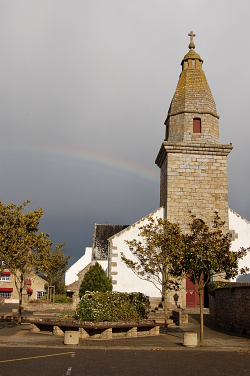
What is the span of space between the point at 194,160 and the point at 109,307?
14.4 m

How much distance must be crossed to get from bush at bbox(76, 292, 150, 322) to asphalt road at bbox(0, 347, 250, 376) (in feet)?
12.6

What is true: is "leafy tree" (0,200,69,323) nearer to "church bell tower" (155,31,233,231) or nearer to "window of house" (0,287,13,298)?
"church bell tower" (155,31,233,231)

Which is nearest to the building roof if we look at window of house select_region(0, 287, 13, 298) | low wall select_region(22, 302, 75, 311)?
low wall select_region(22, 302, 75, 311)

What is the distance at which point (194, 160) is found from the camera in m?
27.5

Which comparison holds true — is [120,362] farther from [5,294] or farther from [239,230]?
[5,294]

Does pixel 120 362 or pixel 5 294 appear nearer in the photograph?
pixel 120 362

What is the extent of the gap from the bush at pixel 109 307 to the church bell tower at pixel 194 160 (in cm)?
1036

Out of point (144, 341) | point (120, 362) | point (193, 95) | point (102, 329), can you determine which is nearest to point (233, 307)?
point (144, 341)

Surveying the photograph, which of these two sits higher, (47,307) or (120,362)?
(120,362)

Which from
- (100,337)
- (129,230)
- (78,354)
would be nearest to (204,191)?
(129,230)

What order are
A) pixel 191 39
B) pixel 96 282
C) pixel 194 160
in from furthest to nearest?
pixel 191 39 < pixel 194 160 < pixel 96 282

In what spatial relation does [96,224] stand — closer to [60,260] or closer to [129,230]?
[60,260]

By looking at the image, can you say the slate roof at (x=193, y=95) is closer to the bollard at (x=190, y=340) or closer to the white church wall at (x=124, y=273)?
the white church wall at (x=124, y=273)

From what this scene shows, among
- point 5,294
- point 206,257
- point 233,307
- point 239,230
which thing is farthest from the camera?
point 5,294
